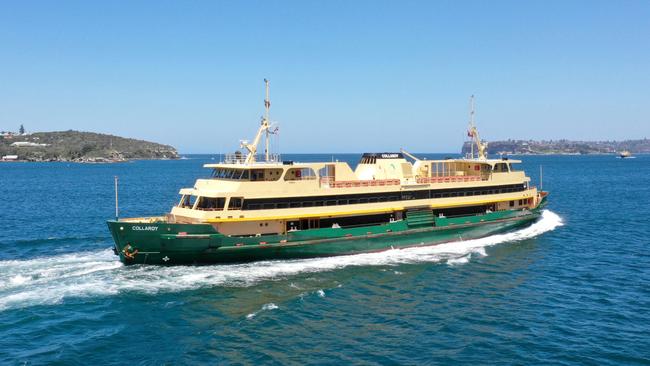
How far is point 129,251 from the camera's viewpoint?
90.9 ft

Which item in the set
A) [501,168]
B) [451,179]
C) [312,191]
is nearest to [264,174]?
[312,191]

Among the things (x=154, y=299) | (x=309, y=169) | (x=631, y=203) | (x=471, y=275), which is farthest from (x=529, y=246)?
(x=631, y=203)

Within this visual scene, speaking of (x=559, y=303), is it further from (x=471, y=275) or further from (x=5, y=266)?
(x=5, y=266)

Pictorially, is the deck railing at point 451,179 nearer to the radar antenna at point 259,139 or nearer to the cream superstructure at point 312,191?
the cream superstructure at point 312,191

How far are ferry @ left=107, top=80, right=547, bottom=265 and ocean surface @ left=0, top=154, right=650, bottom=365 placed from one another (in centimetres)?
109

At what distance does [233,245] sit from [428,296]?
11.6 meters

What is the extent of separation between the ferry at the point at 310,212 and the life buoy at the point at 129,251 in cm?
5

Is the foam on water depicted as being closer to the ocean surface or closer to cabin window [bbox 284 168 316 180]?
the ocean surface

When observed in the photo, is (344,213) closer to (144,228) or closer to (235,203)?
(235,203)

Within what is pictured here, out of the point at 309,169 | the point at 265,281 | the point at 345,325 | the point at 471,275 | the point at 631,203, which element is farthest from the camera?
the point at 631,203

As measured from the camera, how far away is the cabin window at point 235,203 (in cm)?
3002

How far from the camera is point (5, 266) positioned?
28.6m

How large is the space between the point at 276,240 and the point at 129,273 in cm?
848

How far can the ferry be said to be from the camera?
1117 inches
